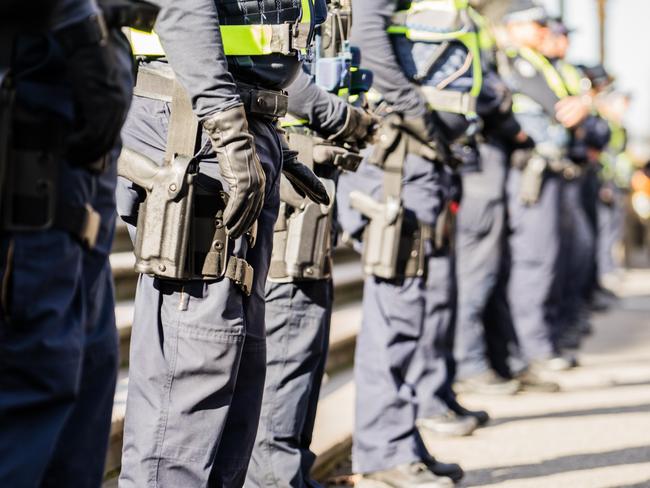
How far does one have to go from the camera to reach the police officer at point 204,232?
2.87m

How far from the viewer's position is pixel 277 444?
3838 mm

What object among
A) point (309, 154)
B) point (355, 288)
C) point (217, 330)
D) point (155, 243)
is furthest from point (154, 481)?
point (355, 288)

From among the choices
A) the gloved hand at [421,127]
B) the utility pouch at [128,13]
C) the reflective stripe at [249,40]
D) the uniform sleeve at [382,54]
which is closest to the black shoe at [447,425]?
the gloved hand at [421,127]

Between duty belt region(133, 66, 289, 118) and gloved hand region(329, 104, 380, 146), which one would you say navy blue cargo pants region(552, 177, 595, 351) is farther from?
duty belt region(133, 66, 289, 118)

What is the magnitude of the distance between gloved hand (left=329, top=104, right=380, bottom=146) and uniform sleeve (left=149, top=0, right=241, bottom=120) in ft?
3.56

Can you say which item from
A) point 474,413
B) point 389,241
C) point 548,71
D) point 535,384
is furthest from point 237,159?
point 548,71

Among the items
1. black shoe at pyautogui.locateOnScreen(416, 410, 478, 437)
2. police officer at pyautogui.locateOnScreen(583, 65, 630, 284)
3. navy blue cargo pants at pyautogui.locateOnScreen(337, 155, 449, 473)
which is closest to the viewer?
navy blue cargo pants at pyautogui.locateOnScreen(337, 155, 449, 473)

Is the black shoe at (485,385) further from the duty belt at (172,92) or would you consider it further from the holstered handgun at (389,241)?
the duty belt at (172,92)

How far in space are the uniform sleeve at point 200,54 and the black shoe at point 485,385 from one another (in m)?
4.26

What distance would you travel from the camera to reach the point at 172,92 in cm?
303

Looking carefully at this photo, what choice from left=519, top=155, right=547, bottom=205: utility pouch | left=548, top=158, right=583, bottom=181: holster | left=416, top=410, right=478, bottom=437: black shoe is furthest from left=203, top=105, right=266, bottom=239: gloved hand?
left=548, top=158, right=583, bottom=181: holster

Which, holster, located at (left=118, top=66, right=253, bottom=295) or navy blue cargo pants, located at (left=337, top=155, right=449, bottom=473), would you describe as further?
navy blue cargo pants, located at (left=337, top=155, right=449, bottom=473)

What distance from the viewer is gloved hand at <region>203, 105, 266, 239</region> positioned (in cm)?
284

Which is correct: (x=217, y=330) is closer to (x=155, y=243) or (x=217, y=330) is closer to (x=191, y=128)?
(x=155, y=243)
